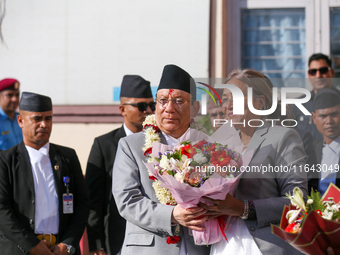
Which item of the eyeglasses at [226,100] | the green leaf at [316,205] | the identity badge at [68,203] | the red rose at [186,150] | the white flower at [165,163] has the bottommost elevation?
the identity badge at [68,203]

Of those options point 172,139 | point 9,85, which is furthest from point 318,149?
point 9,85

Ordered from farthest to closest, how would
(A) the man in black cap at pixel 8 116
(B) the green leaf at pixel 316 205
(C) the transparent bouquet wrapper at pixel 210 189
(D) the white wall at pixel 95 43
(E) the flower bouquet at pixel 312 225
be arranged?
Answer: (D) the white wall at pixel 95 43, (A) the man in black cap at pixel 8 116, (C) the transparent bouquet wrapper at pixel 210 189, (B) the green leaf at pixel 316 205, (E) the flower bouquet at pixel 312 225

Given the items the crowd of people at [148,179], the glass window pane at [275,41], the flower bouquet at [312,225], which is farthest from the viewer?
the glass window pane at [275,41]

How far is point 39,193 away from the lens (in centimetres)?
337

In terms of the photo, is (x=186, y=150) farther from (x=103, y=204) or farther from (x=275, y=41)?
(x=275, y=41)

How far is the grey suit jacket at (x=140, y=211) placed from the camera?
2.44m

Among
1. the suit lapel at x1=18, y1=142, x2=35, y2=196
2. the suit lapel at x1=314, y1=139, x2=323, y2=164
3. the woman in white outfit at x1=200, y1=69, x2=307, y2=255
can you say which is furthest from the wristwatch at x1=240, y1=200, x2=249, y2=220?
the suit lapel at x1=18, y1=142, x2=35, y2=196

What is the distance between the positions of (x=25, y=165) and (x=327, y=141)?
2678 millimetres

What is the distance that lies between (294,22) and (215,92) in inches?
144

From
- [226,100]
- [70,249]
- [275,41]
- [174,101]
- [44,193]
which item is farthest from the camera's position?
[275,41]

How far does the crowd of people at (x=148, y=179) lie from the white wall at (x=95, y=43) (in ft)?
5.01

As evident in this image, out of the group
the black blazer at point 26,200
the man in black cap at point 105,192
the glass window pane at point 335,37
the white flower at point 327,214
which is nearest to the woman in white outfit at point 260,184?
the white flower at point 327,214

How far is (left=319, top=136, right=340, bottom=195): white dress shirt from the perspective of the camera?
341cm

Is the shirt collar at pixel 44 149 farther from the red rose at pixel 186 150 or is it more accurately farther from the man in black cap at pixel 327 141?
the man in black cap at pixel 327 141
